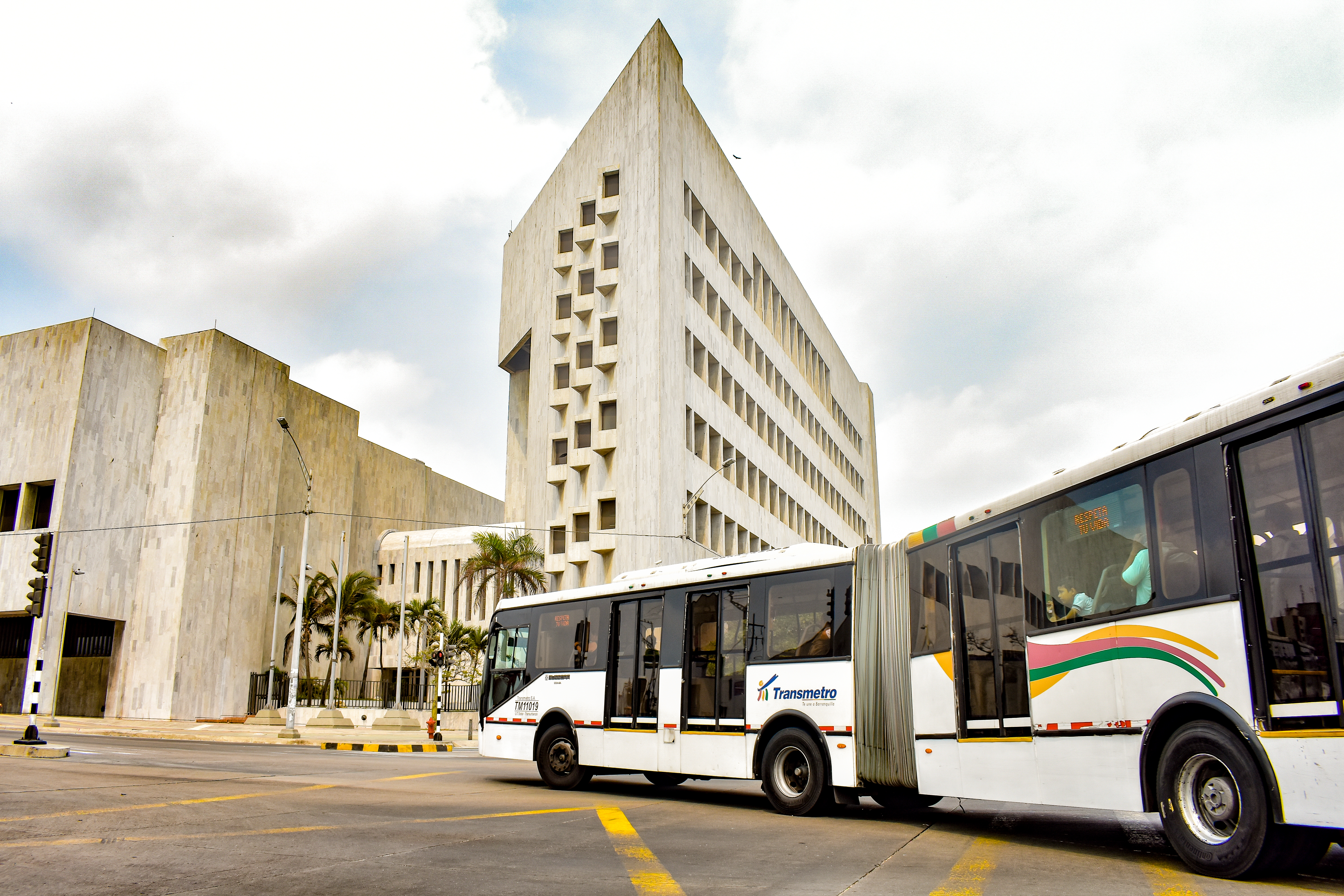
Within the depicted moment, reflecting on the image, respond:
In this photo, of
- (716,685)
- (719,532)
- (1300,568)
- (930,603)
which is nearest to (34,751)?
(716,685)

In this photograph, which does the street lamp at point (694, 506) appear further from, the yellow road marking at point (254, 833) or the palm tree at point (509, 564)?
the yellow road marking at point (254, 833)

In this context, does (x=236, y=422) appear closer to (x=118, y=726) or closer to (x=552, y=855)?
(x=118, y=726)

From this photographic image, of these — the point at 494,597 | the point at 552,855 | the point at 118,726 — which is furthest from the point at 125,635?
the point at 552,855

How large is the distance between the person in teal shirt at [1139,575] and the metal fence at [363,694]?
117 ft

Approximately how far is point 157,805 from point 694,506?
3670 cm

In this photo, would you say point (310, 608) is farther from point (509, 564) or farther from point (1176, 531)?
point (1176, 531)

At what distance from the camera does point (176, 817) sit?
9.38 metres

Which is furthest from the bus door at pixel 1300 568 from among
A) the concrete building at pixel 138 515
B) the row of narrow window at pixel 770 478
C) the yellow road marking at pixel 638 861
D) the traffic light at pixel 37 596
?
the concrete building at pixel 138 515

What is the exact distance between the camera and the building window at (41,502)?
163 ft

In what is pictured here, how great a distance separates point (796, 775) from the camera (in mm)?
11445

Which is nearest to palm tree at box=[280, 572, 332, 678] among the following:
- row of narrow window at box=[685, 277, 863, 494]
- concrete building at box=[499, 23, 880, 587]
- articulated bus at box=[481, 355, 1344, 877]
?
concrete building at box=[499, 23, 880, 587]

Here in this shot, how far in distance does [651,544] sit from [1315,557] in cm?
3630

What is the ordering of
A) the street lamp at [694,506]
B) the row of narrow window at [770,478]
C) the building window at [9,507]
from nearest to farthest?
the street lamp at [694,506] < the row of narrow window at [770,478] < the building window at [9,507]

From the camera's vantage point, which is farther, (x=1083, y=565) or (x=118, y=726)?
(x=118, y=726)
